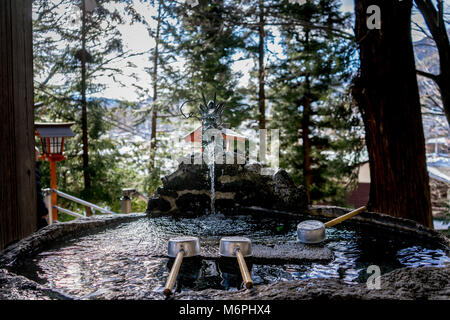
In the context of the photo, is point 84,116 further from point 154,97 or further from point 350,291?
point 350,291

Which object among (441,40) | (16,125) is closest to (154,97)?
(441,40)

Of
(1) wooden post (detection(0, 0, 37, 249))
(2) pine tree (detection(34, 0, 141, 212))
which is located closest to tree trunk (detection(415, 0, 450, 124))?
(1) wooden post (detection(0, 0, 37, 249))

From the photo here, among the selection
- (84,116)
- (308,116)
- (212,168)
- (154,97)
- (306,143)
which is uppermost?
(154,97)

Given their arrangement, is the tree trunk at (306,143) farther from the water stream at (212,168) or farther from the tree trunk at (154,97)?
the water stream at (212,168)

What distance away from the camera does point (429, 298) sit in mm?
Result: 896

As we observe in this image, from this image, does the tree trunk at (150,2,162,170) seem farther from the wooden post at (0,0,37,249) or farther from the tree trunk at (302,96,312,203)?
the wooden post at (0,0,37,249)

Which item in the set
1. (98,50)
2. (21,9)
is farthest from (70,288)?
(98,50)

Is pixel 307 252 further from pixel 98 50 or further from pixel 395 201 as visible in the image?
pixel 98 50

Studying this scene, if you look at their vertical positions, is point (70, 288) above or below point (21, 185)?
below

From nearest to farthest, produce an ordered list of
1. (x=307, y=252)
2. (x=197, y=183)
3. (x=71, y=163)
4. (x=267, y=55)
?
1. (x=307, y=252)
2. (x=197, y=183)
3. (x=267, y=55)
4. (x=71, y=163)

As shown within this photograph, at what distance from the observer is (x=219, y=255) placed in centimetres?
157

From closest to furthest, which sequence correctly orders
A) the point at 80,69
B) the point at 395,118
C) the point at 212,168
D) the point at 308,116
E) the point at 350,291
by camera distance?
the point at 350,291 → the point at 212,168 → the point at 395,118 → the point at 308,116 → the point at 80,69

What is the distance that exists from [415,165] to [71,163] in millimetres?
8654

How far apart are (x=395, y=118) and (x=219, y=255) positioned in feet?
8.46
